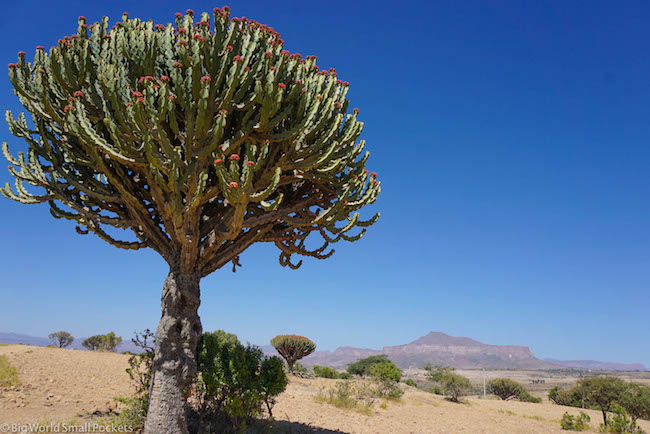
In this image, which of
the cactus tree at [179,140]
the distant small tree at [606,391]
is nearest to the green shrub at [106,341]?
the cactus tree at [179,140]

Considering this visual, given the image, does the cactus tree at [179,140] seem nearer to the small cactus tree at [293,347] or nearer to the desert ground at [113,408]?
the desert ground at [113,408]

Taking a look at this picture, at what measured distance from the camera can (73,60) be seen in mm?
5832

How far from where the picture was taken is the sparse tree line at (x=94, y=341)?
24.8m

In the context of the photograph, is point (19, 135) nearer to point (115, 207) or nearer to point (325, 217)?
point (115, 207)

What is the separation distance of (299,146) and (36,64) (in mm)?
4306

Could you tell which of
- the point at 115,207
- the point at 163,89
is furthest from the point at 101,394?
the point at 163,89

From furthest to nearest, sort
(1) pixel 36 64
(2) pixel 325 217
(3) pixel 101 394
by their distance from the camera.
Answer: (3) pixel 101 394, (2) pixel 325 217, (1) pixel 36 64

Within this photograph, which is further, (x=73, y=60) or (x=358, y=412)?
(x=358, y=412)

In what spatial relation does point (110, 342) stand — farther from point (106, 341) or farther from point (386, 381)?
point (386, 381)

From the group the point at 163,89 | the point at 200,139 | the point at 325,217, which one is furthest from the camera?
the point at 325,217

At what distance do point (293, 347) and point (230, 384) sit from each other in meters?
16.2

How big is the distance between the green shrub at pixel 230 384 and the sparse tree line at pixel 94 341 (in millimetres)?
21704

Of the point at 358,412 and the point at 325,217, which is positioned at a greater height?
the point at 325,217

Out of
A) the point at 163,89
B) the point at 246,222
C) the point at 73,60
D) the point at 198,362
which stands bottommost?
the point at 198,362
